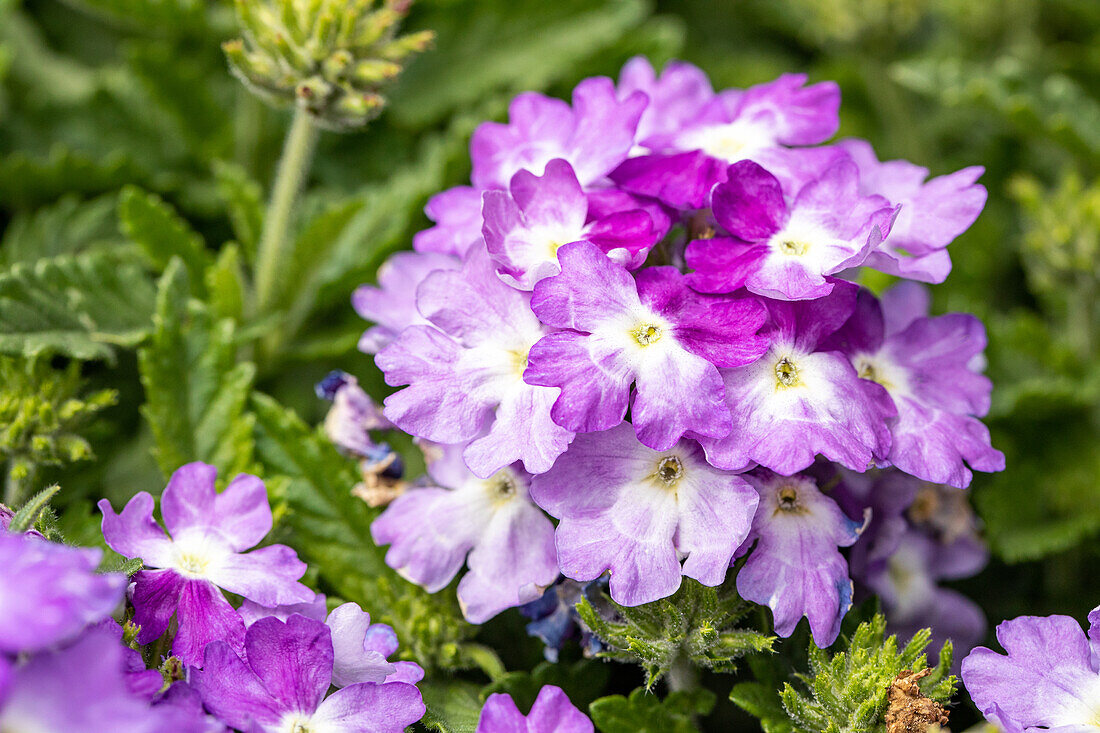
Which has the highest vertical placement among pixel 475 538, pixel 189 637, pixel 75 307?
pixel 75 307

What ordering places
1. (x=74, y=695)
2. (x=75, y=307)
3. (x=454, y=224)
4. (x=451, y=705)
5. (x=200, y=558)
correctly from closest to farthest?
(x=74, y=695), (x=200, y=558), (x=451, y=705), (x=454, y=224), (x=75, y=307)

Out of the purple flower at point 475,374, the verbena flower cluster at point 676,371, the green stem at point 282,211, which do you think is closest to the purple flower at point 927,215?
the verbena flower cluster at point 676,371

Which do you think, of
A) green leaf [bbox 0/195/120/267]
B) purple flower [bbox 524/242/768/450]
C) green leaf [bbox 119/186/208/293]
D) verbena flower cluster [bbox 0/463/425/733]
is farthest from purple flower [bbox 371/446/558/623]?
green leaf [bbox 0/195/120/267]

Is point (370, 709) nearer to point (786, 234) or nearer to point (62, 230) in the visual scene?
point (786, 234)

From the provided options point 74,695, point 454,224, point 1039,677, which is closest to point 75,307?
point 454,224

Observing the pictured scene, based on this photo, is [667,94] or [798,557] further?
[667,94]

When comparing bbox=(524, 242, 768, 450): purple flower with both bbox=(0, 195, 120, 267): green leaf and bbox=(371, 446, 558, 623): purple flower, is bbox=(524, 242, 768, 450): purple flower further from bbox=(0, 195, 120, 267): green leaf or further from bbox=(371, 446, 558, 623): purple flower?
bbox=(0, 195, 120, 267): green leaf
